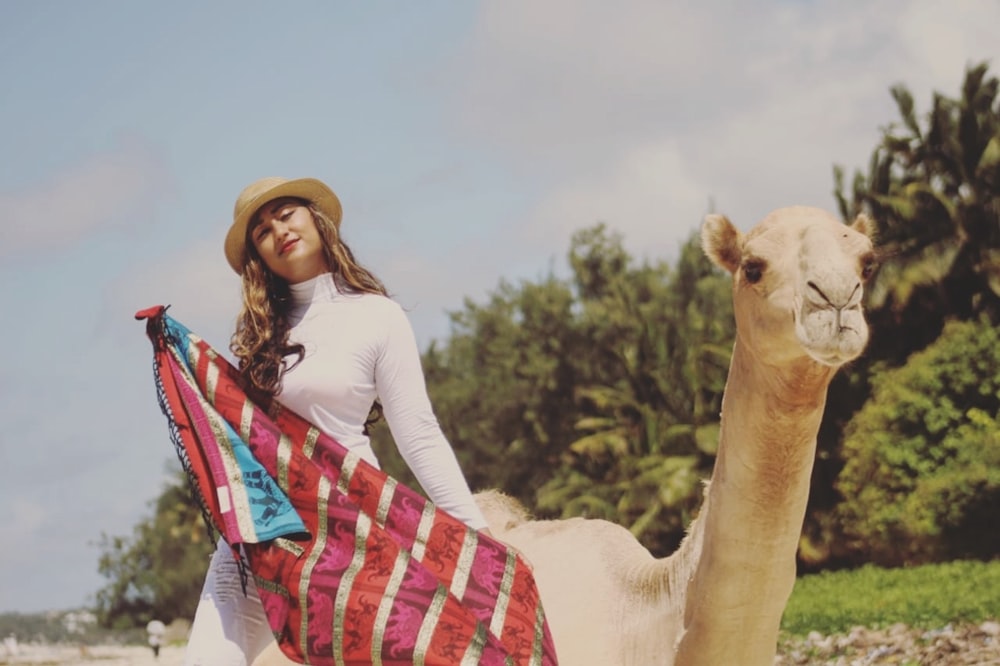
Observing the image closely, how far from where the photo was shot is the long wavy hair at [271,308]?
13.0ft

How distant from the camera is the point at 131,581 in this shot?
49.7 m

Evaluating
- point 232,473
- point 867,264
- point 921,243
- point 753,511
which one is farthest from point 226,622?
point 921,243

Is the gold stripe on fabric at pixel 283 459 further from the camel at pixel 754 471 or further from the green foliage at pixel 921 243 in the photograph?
the green foliage at pixel 921 243

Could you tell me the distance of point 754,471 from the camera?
363 cm

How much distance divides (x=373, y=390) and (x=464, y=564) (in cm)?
57

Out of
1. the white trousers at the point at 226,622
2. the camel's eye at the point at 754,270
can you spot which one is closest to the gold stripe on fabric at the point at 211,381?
the white trousers at the point at 226,622

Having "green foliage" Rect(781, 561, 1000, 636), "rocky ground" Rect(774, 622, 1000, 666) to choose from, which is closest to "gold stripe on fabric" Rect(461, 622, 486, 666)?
"rocky ground" Rect(774, 622, 1000, 666)

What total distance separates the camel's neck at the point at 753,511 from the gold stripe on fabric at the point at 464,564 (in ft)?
2.10

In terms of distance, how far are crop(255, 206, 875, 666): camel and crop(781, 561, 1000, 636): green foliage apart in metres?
8.54

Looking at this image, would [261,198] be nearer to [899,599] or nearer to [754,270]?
[754,270]

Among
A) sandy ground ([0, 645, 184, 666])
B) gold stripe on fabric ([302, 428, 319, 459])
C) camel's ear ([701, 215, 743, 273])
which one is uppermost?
sandy ground ([0, 645, 184, 666])

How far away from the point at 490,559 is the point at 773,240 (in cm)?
121

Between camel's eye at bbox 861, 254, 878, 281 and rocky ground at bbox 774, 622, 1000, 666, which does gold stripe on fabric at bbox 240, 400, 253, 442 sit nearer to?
camel's eye at bbox 861, 254, 878, 281

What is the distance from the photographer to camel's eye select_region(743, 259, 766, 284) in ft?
11.7
